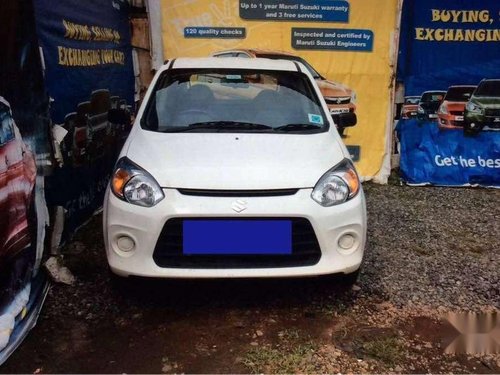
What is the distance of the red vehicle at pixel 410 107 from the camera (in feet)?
22.2

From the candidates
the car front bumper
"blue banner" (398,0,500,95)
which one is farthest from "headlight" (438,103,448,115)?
the car front bumper

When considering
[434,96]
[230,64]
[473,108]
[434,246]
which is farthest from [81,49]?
[473,108]

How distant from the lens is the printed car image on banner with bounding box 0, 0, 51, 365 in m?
2.62

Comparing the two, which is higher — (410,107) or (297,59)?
(297,59)

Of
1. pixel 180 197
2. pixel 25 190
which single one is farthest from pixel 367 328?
pixel 25 190

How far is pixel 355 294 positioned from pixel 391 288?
320mm

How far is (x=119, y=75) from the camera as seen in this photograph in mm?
6031

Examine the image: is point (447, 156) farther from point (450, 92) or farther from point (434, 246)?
point (434, 246)

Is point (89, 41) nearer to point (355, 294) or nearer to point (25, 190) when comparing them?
point (25, 190)

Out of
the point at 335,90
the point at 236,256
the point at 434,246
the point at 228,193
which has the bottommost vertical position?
the point at 434,246

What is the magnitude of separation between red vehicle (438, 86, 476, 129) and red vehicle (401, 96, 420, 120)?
330mm

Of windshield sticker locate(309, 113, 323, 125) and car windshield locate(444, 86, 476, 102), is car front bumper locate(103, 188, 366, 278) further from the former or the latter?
car windshield locate(444, 86, 476, 102)

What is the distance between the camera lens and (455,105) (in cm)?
671

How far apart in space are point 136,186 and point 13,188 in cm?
67
